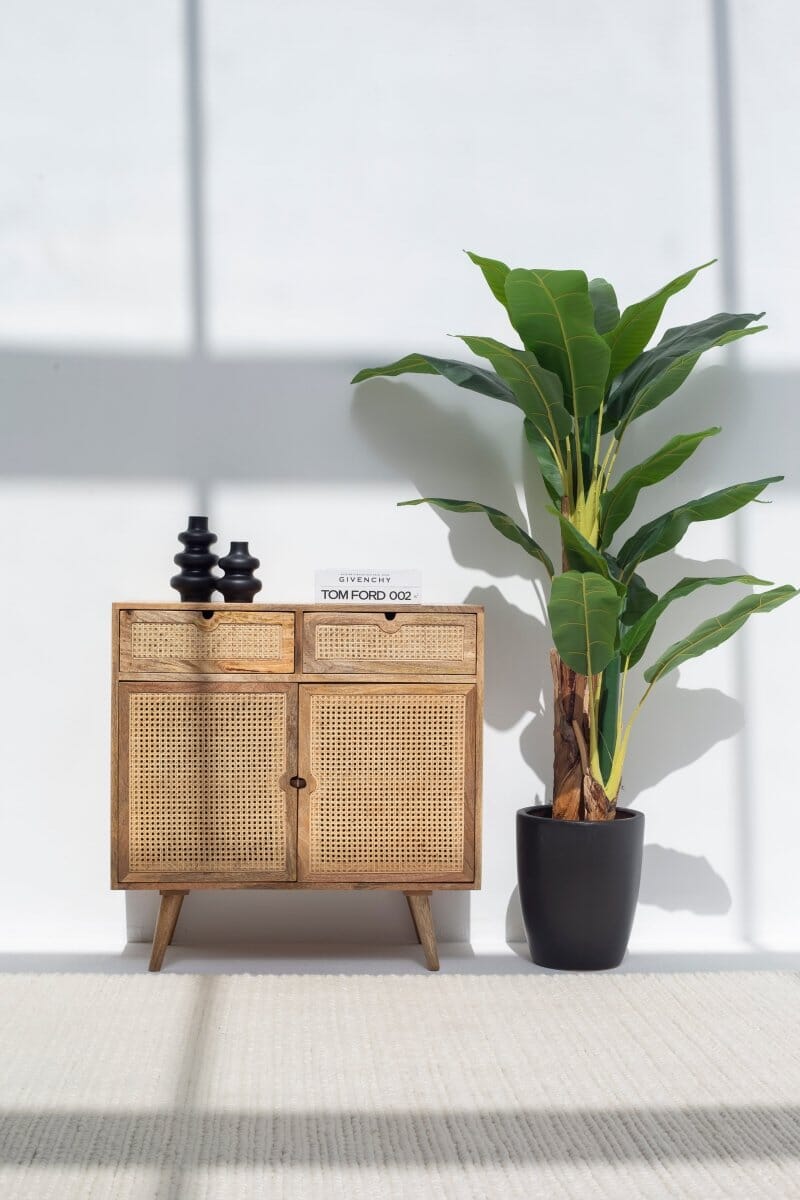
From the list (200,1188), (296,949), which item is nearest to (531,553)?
(296,949)

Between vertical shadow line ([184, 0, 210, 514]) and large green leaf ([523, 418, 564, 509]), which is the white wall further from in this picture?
large green leaf ([523, 418, 564, 509])

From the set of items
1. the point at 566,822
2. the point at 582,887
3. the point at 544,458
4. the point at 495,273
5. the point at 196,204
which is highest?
the point at 196,204

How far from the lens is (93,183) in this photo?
3080 mm

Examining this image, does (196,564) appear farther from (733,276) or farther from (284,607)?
(733,276)

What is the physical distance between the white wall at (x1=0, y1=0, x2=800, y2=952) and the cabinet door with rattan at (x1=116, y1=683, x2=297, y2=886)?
14.1 inches

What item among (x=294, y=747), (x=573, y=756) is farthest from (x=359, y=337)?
(x=573, y=756)

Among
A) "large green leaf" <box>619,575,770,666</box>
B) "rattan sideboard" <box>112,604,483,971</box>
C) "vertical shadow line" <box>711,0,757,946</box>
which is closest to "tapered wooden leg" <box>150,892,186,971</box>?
"rattan sideboard" <box>112,604,483,971</box>

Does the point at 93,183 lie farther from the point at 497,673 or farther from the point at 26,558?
the point at 497,673

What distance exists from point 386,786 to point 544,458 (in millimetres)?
867

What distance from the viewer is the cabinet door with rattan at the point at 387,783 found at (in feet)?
9.00

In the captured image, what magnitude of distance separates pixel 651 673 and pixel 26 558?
5.18 ft

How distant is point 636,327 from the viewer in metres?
2.76

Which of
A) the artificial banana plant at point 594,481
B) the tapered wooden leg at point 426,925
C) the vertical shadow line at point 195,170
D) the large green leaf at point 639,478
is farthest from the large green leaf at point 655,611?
the vertical shadow line at point 195,170

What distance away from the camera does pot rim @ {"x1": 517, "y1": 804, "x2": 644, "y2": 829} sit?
2771 mm
